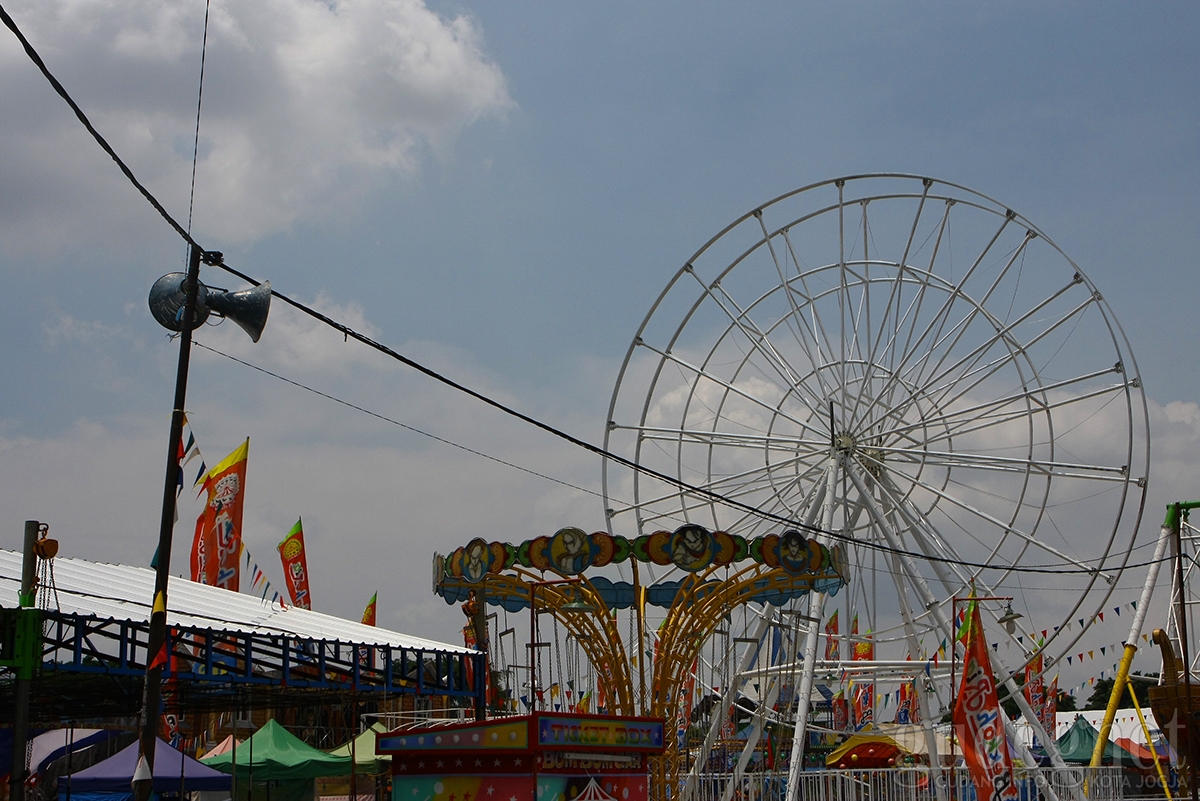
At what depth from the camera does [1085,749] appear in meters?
41.9

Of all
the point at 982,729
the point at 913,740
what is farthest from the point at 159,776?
the point at 913,740

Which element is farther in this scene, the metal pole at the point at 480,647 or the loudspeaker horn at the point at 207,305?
the metal pole at the point at 480,647

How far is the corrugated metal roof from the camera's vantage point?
1608 cm

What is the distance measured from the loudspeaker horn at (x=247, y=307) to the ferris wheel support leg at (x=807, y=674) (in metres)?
13.1

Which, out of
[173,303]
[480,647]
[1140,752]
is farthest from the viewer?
[1140,752]

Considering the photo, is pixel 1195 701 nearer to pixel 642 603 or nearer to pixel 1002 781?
pixel 1002 781

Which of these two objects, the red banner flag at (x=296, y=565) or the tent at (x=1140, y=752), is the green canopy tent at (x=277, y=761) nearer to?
the red banner flag at (x=296, y=565)

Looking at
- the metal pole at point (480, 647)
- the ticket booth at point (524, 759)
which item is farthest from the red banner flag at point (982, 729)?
the metal pole at point (480, 647)

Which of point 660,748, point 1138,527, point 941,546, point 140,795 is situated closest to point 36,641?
point 140,795

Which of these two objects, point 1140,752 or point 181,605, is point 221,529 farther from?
point 1140,752

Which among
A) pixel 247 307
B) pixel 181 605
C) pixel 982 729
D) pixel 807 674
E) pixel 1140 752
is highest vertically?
pixel 247 307

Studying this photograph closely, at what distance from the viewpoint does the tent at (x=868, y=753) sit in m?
34.8

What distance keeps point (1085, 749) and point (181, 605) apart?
33207 mm

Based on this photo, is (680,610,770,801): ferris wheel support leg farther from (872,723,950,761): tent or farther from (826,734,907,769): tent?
(872,723,950,761): tent
